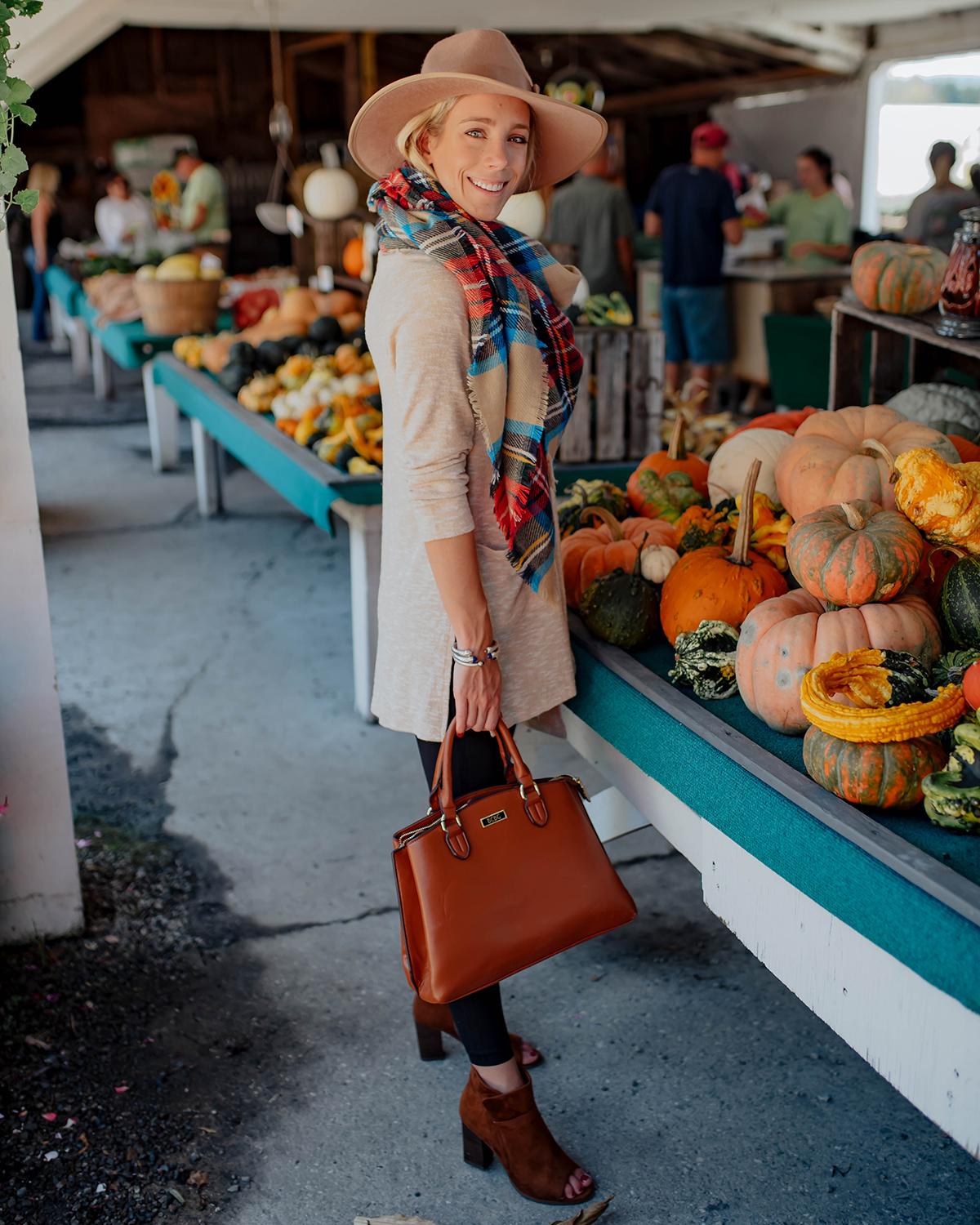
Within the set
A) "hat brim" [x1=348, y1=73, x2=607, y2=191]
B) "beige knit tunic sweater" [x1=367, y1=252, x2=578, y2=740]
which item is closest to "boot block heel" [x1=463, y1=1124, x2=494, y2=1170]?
A: "beige knit tunic sweater" [x1=367, y1=252, x2=578, y2=740]

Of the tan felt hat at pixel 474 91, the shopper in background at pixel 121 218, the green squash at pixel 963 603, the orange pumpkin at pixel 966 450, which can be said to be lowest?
the green squash at pixel 963 603

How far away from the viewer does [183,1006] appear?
2.40 meters

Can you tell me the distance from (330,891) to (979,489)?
71.5 inches

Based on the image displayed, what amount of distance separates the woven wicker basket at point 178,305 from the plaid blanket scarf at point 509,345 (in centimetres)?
516

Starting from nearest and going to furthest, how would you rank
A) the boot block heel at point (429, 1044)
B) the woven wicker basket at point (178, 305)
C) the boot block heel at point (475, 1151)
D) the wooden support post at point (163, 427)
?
1. the boot block heel at point (475, 1151)
2. the boot block heel at point (429, 1044)
3. the woven wicker basket at point (178, 305)
4. the wooden support post at point (163, 427)

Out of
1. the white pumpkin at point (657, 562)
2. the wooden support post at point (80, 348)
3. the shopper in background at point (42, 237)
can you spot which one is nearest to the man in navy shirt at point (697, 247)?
the white pumpkin at point (657, 562)

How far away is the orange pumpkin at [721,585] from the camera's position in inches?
82.3

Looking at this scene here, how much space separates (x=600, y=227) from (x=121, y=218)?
17.6 ft

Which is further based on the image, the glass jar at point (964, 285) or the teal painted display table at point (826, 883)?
the glass jar at point (964, 285)

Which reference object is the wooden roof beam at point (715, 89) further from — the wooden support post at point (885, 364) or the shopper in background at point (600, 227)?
the wooden support post at point (885, 364)

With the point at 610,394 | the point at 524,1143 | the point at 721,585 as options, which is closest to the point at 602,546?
the point at 721,585

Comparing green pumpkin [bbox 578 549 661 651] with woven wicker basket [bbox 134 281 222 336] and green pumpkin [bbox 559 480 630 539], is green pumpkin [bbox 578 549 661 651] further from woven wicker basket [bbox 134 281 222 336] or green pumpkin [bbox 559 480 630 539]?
woven wicker basket [bbox 134 281 222 336]

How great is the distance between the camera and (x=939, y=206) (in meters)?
6.84

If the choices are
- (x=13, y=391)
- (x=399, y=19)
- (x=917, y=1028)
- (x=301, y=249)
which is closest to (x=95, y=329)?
(x=301, y=249)
